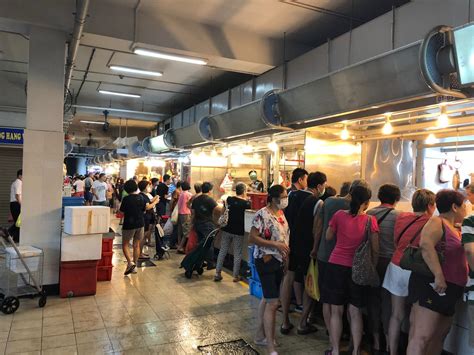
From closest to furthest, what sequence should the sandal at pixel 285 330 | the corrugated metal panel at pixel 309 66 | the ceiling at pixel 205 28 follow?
the sandal at pixel 285 330 < the ceiling at pixel 205 28 < the corrugated metal panel at pixel 309 66

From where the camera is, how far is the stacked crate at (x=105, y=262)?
18.5 ft

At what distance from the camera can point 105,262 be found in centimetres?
577

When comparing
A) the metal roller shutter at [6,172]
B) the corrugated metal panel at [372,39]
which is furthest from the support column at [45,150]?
the metal roller shutter at [6,172]

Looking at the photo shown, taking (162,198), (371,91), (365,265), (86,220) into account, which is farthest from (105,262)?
(371,91)

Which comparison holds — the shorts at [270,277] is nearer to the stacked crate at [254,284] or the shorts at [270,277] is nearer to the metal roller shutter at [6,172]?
the stacked crate at [254,284]

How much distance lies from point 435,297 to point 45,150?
482 cm

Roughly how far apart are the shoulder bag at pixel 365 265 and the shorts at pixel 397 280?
0.50 ft

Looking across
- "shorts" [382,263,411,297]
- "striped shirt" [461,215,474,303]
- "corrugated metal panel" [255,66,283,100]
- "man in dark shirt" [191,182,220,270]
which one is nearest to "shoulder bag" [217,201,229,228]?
"man in dark shirt" [191,182,220,270]

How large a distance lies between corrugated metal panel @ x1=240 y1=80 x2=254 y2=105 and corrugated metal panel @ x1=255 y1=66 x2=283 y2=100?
0.17 metres

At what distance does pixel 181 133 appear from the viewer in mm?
9117

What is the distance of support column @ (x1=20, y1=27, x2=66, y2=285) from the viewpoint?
16.4 ft

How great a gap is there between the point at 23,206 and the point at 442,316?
488cm

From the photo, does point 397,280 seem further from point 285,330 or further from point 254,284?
point 254,284

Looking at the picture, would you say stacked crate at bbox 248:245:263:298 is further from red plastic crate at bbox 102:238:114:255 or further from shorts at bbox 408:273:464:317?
shorts at bbox 408:273:464:317
